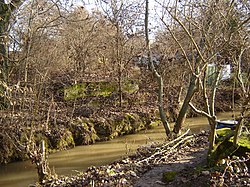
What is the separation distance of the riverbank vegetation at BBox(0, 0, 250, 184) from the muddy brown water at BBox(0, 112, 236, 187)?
457 millimetres

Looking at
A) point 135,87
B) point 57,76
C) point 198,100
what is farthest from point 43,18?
point 135,87

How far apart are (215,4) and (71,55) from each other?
1284 centimetres

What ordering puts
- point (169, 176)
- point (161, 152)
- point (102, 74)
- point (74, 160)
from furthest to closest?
point (102, 74) → point (74, 160) → point (161, 152) → point (169, 176)

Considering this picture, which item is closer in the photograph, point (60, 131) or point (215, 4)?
point (215, 4)

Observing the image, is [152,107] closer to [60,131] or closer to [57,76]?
[57,76]

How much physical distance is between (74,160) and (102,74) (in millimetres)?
8923

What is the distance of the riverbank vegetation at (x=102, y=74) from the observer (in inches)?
277

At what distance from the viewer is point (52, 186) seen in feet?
20.7

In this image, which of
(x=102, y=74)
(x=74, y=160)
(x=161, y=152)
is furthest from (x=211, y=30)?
(x=102, y=74)

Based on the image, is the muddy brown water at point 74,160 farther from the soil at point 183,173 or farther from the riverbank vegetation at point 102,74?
the soil at point 183,173

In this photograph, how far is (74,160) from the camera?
410 inches

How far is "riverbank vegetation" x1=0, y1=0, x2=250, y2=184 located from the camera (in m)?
7.05

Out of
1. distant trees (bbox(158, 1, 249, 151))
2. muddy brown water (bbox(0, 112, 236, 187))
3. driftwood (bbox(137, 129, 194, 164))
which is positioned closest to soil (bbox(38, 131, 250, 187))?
driftwood (bbox(137, 129, 194, 164))

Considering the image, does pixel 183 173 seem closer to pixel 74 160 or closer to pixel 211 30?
pixel 211 30
